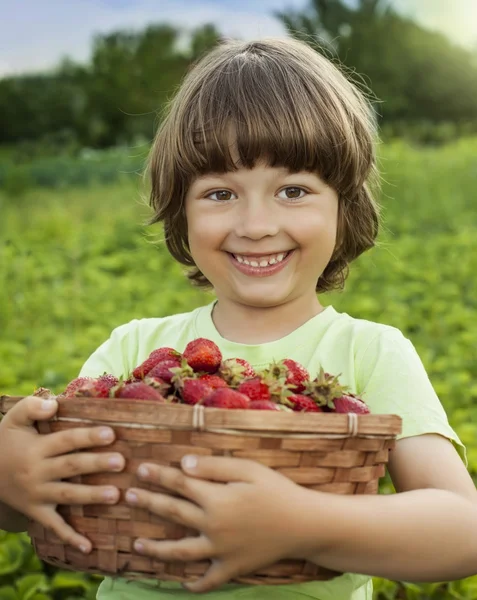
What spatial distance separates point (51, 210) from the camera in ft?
26.9

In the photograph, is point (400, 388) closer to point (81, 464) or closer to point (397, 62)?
point (81, 464)

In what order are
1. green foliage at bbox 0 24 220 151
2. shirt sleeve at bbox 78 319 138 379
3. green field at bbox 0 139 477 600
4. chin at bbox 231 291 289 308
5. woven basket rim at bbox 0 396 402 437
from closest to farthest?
1. woven basket rim at bbox 0 396 402 437
2. chin at bbox 231 291 289 308
3. shirt sleeve at bbox 78 319 138 379
4. green field at bbox 0 139 477 600
5. green foliage at bbox 0 24 220 151

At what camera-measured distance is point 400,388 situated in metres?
1.77

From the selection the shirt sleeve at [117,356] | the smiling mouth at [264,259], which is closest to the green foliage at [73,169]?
the shirt sleeve at [117,356]

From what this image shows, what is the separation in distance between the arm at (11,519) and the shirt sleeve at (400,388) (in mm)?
670

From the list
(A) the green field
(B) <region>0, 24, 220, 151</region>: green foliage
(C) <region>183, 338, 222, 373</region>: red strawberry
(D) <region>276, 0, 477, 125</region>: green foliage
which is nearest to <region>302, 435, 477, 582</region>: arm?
(C) <region>183, 338, 222, 373</region>: red strawberry

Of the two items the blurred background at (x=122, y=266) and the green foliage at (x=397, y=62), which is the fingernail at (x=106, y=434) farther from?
the green foliage at (x=397, y=62)

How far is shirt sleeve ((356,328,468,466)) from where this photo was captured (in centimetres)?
171

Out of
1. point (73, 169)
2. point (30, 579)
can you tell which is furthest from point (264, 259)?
point (73, 169)

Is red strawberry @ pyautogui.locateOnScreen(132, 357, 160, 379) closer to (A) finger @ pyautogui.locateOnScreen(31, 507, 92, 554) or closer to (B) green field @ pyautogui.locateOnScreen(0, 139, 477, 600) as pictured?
(A) finger @ pyautogui.locateOnScreen(31, 507, 92, 554)

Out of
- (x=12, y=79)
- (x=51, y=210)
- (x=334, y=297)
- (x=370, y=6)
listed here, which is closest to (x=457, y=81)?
(x=370, y=6)

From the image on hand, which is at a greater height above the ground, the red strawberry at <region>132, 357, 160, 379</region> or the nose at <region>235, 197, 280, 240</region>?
the nose at <region>235, 197, 280, 240</region>

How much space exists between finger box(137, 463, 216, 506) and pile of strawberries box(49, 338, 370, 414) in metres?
0.10

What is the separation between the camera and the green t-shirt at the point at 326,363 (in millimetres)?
1673
